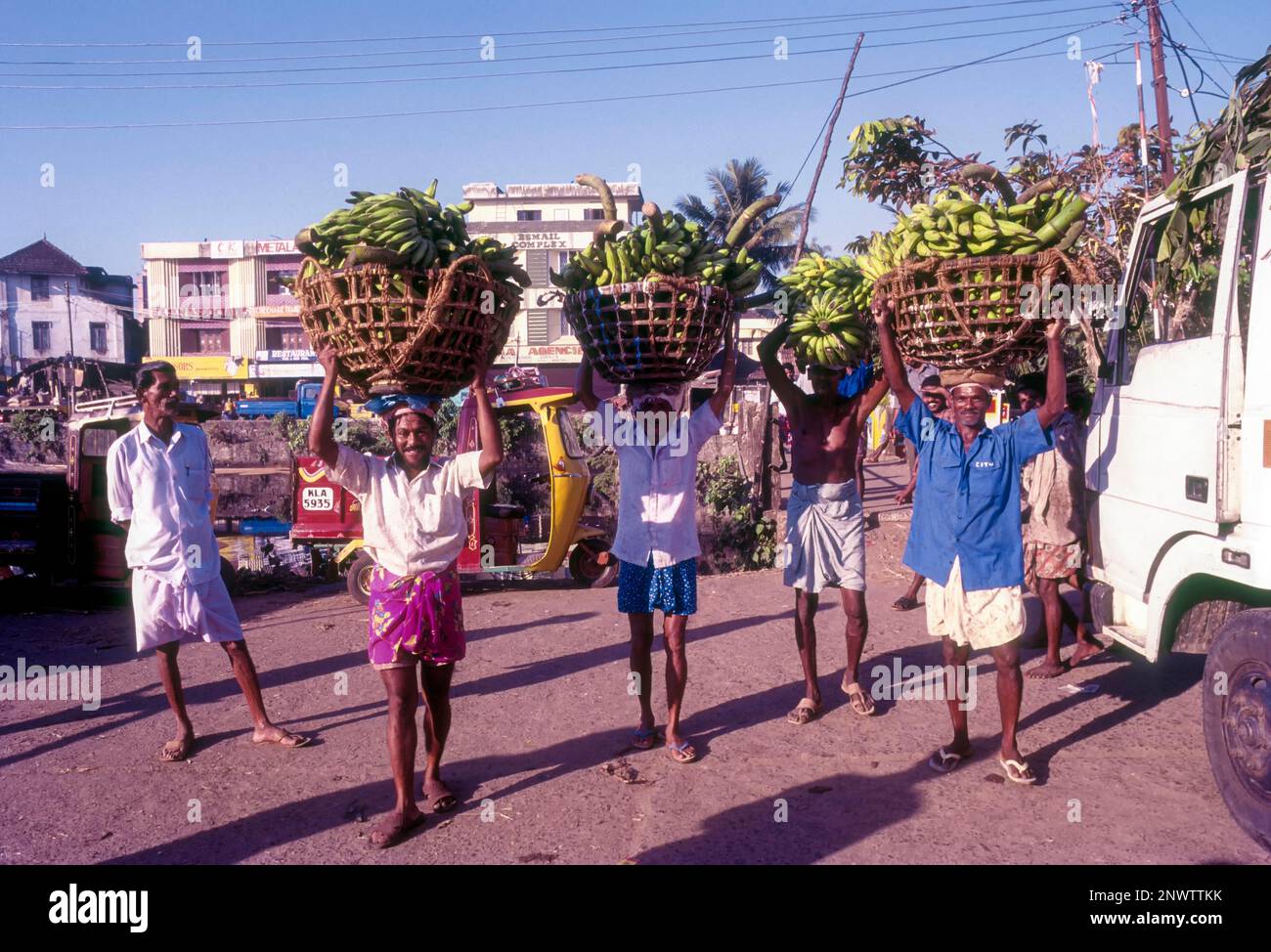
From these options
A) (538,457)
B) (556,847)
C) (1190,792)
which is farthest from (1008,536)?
(538,457)

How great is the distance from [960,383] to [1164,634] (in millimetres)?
1493

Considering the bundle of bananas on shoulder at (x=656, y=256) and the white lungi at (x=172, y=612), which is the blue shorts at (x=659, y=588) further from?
the white lungi at (x=172, y=612)

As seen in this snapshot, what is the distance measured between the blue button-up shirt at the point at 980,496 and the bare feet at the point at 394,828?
8.64 ft

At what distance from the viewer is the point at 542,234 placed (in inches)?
1480

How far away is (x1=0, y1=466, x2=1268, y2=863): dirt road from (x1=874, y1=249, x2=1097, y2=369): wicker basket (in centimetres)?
200

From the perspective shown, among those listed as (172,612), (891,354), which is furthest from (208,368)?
(891,354)

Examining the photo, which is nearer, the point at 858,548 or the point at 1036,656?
the point at 858,548

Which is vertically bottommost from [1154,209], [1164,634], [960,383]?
[1164,634]

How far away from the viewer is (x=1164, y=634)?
4070 millimetres

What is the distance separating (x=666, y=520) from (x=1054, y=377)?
74.8 inches

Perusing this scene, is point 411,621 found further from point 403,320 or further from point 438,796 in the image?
point 403,320

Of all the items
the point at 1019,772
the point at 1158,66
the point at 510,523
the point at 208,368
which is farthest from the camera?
the point at 208,368

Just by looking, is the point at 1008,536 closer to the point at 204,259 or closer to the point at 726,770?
the point at 726,770

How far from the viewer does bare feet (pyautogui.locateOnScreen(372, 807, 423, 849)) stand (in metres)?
3.64
